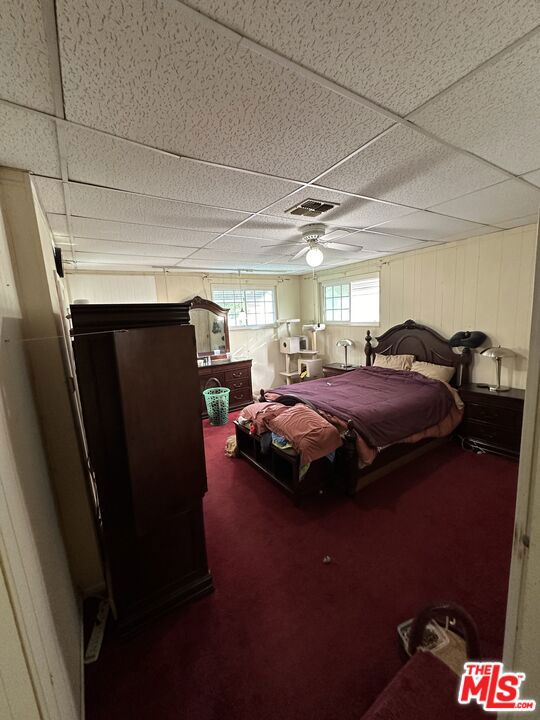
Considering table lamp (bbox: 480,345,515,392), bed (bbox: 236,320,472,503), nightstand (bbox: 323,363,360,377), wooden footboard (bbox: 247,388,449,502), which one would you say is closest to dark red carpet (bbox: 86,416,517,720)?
wooden footboard (bbox: 247,388,449,502)

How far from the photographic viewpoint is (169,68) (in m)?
0.85

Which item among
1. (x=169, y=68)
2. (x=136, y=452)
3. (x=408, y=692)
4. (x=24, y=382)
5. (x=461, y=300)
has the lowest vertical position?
(x=408, y=692)

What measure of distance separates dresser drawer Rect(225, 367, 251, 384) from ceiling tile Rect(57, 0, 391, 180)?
12.2 feet

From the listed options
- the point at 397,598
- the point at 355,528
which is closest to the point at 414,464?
the point at 355,528

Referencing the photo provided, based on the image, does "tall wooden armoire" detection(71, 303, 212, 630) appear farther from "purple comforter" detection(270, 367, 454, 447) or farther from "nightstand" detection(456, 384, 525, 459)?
"nightstand" detection(456, 384, 525, 459)

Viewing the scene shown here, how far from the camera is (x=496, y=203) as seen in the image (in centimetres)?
Answer: 226

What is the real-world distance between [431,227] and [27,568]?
3694 mm

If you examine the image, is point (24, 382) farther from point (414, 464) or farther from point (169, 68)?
point (414, 464)

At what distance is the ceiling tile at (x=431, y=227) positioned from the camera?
2563 millimetres

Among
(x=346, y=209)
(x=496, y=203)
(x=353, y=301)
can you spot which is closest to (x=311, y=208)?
(x=346, y=209)

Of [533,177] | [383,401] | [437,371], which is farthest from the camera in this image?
[437,371]

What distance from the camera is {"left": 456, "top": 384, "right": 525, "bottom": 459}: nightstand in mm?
2918

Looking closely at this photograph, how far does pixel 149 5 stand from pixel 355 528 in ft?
9.12

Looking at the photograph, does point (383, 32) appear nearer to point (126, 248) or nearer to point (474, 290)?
point (126, 248)
